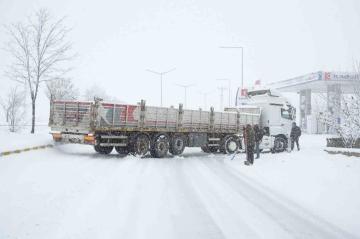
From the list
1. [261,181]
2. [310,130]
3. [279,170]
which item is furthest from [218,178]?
[310,130]

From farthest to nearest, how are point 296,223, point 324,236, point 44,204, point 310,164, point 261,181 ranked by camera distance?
point 310,164 → point 261,181 → point 44,204 → point 296,223 → point 324,236

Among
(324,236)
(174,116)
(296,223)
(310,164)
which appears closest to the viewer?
(324,236)

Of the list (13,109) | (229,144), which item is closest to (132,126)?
(229,144)

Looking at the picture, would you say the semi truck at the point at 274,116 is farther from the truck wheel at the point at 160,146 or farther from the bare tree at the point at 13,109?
the bare tree at the point at 13,109

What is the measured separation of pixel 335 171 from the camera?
14.1 m

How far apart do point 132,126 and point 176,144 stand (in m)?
3.01

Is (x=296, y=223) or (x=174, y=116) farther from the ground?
(x=174, y=116)

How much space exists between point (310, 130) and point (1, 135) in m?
47.4

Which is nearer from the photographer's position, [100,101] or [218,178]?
[218,178]

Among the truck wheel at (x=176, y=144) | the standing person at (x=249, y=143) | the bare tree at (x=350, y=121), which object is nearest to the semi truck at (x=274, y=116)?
the bare tree at (x=350, y=121)

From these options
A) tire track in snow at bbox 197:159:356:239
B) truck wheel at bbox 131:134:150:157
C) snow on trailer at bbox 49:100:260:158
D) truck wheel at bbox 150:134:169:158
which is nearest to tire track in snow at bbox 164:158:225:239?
tire track in snow at bbox 197:159:356:239

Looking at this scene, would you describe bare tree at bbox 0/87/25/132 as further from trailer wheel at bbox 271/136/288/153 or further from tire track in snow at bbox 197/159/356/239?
tire track in snow at bbox 197/159/356/239

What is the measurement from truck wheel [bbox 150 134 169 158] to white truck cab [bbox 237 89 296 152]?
7.80 metres

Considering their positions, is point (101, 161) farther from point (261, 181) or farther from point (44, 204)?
point (44, 204)
